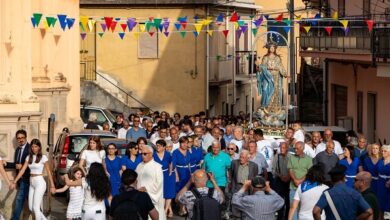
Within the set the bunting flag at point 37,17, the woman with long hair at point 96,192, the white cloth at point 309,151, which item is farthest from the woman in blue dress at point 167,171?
the bunting flag at point 37,17

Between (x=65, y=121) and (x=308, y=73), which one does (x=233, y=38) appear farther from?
(x=65, y=121)

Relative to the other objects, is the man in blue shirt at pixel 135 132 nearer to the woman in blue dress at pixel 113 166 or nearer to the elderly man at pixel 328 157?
the woman in blue dress at pixel 113 166

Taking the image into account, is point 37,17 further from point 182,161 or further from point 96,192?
point 96,192

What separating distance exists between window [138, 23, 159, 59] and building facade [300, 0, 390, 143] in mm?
7022

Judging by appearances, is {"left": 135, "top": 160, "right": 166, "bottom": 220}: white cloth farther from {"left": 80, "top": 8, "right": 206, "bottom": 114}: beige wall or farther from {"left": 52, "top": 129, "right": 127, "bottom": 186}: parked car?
{"left": 80, "top": 8, "right": 206, "bottom": 114}: beige wall

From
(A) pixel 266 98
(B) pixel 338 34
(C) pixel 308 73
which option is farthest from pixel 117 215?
(C) pixel 308 73

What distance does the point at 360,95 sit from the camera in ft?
130

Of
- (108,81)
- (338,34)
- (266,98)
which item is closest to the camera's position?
(266,98)

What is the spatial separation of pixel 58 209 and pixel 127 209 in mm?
10938

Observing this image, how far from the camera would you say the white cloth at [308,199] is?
1678cm

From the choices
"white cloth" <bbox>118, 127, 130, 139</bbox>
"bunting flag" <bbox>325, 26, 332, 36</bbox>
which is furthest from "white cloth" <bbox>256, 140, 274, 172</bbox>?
"bunting flag" <bbox>325, 26, 332, 36</bbox>

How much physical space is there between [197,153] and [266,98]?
8.40 m

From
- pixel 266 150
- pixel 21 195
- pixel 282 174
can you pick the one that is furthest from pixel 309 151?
pixel 21 195

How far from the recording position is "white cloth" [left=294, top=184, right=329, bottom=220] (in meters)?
16.8
